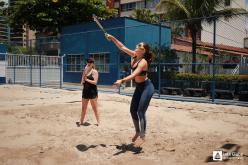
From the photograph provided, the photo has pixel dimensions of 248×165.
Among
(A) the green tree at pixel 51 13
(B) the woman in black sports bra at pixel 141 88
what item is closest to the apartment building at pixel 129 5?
(A) the green tree at pixel 51 13

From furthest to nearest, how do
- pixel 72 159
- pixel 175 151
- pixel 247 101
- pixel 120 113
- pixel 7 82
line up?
1. pixel 7 82
2. pixel 247 101
3. pixel 120 113
4. pixel 175 151
5. pixel 72 159

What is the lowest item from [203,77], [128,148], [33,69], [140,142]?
[128,148]

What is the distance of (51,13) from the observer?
3170 cm

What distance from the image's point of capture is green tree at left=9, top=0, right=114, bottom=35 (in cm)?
3162

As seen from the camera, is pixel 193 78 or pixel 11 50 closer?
pixel 193 78

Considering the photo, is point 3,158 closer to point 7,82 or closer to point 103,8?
point 7,82

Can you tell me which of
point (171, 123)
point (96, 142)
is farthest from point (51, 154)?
point (171, 123)

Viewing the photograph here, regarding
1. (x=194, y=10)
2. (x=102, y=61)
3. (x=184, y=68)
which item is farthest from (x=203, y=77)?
(x=102, y=61)

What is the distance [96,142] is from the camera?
19.8 ft

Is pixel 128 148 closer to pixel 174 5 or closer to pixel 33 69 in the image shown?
pixel 174 5

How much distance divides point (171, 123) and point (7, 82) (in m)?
17.3

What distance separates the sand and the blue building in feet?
37.2

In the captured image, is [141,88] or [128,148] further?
[128,148]

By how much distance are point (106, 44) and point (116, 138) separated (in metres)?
17.8
